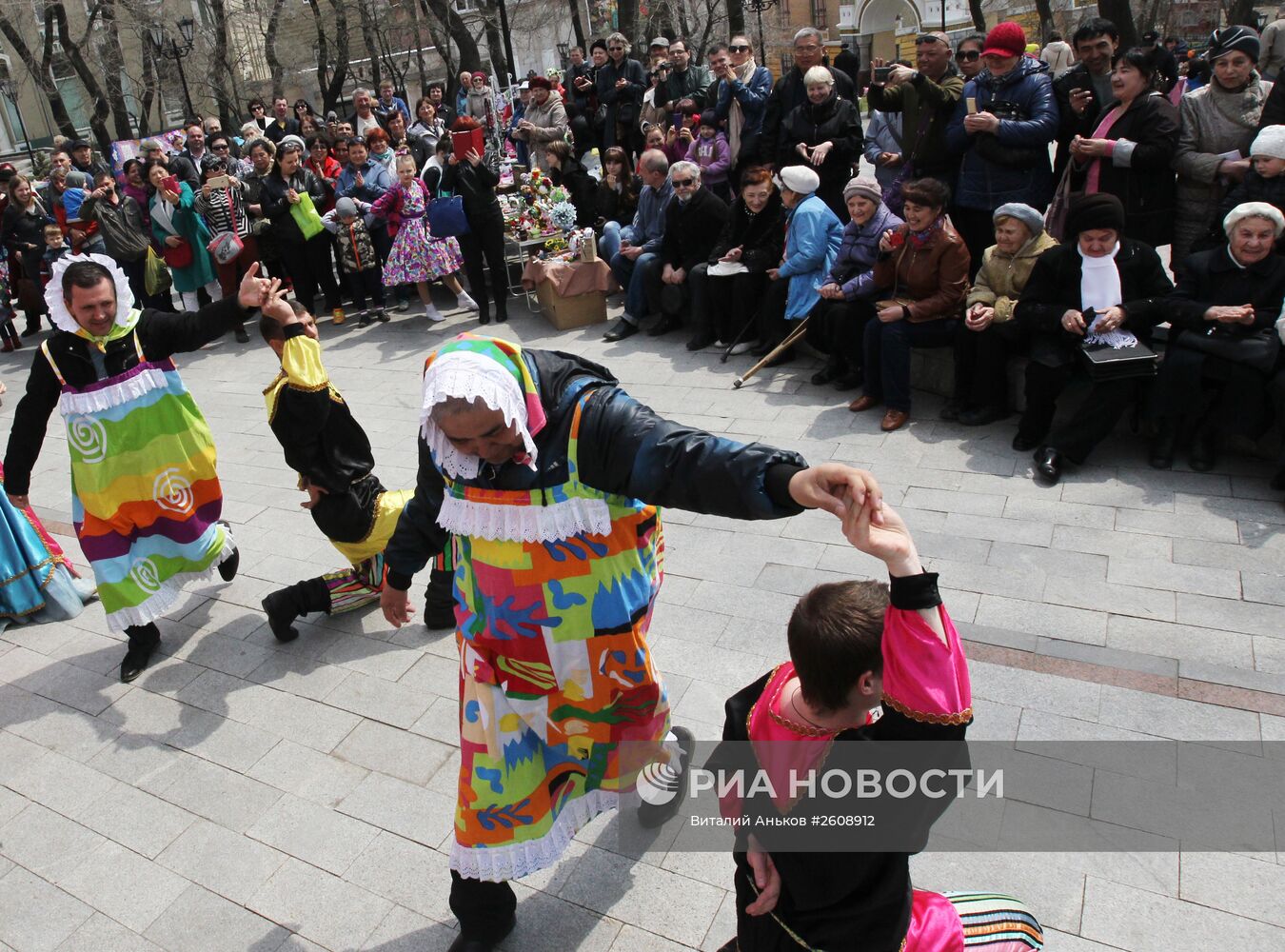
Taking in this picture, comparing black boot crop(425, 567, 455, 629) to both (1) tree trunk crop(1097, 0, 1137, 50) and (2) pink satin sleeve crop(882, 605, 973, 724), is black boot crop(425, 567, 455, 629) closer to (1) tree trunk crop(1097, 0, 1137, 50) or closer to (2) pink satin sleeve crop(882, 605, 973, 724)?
(2) pink satin sleeve crop(882, 605, 973, 724)

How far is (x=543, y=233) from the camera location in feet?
33.5

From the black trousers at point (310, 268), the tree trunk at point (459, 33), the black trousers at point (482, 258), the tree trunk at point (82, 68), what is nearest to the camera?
the black trousers at point (482, 258)

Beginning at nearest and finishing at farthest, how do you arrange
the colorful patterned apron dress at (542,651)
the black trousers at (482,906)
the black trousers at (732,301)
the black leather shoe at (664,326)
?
1. the colorful patterned apron dress at (542,651)
2. the black trousers at (482,906)
3. the black trousers at (732,301)
4. the black leather shoe at (664,326)

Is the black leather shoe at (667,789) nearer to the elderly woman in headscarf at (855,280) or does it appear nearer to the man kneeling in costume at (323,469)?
the man kneeling in costume at (323,469)

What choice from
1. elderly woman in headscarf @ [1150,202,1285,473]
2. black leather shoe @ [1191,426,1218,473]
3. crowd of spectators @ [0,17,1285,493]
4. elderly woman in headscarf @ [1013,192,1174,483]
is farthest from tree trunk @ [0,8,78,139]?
black leather shoe @ [1191,426,1218,473]

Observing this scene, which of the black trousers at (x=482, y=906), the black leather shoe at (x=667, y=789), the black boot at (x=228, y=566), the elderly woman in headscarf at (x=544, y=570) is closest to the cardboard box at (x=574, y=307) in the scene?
the black boot at (x=228, y=566)

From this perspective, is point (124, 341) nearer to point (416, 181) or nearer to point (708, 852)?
point (708, 852)

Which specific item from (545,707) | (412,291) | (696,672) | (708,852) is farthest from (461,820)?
(412,291)

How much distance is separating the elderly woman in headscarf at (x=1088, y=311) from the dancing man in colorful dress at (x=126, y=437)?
428cm

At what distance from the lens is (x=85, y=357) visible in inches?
178

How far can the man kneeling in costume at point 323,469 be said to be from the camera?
4.24m

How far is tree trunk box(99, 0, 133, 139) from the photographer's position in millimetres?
25234

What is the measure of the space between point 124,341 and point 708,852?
3458 millimetres

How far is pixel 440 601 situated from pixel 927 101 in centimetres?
524
